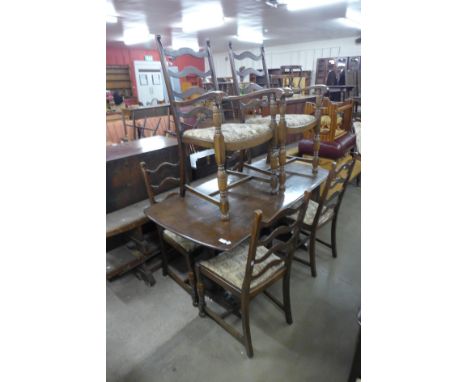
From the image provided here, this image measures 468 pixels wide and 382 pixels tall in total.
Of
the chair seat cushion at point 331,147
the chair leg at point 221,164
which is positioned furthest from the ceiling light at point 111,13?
the chair leg at point 221,164

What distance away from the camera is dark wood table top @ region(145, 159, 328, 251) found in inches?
50.8

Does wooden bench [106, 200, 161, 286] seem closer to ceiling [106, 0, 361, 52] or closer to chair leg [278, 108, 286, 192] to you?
chair leg [278, 108, 286, 192]

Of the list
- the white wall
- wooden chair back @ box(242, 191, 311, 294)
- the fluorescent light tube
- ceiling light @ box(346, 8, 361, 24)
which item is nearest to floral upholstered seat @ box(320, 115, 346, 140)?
wooden chair back @ box(242, 191, 311, 294)

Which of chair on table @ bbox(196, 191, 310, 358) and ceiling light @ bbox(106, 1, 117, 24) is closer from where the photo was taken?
chair on table @ bbox(196, 191, 310, 358)

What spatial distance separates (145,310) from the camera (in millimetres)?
1705

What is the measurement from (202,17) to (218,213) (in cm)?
428

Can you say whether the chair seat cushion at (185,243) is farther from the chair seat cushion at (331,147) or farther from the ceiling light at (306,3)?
the ceiling light at (306,3)

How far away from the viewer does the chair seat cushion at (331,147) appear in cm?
290

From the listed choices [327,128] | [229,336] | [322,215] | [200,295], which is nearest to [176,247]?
[200,295]

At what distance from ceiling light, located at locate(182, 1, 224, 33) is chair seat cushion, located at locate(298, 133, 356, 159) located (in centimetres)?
233
